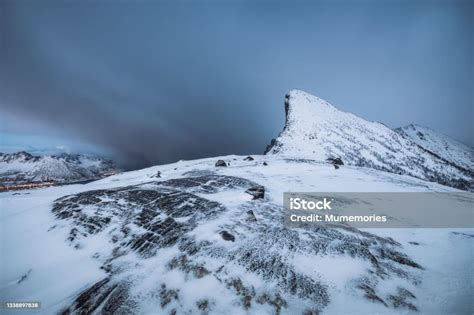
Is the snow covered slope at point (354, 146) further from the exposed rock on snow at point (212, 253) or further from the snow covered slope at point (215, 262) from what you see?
the exposed rock on snow at point (212, 253)

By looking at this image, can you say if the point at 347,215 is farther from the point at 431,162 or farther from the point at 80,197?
the point at 431,162

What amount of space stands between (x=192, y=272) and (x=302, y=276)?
432cm

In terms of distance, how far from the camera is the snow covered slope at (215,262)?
725 centimetres

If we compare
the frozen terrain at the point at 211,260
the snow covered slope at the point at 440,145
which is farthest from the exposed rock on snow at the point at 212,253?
the snow covered slope at the point at 440,145

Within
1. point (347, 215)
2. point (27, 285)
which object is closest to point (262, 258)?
point (347, 215)

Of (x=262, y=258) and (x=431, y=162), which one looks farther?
(x=431, y=162)

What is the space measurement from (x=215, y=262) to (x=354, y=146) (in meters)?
58.1

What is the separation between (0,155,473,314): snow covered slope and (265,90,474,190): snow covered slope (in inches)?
1405

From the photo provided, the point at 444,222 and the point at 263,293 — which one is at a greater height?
the point at 444,222

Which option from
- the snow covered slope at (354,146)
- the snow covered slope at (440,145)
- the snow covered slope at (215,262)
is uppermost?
the snow covered slope at (440,145)

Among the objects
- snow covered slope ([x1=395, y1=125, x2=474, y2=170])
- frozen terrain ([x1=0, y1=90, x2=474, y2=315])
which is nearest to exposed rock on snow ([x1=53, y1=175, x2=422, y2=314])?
frozen terrain ([x1=0, y1=90, x2=474, y2=315])

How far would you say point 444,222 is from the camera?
14039 millimetres

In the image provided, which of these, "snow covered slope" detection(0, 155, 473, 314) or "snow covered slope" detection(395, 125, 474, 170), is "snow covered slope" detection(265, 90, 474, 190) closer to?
"snow covered slope" detection(0, 155, 473, 314)

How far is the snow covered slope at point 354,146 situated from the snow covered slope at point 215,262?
35694mm
